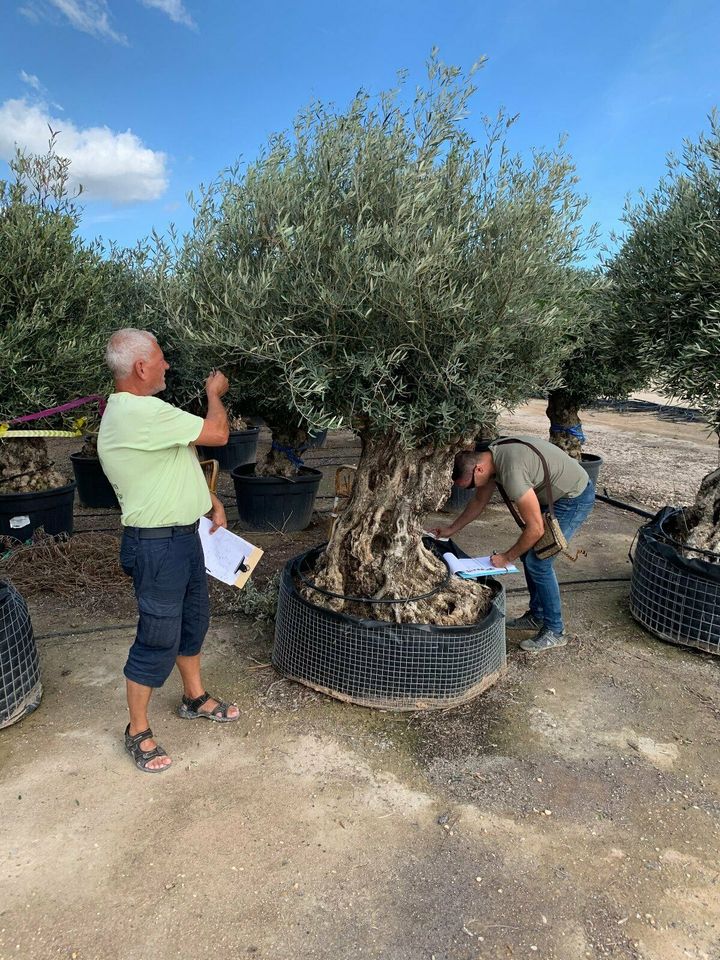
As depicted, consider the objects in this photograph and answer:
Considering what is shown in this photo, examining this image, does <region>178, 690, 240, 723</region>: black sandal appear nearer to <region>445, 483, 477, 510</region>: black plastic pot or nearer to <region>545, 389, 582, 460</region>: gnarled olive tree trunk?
<region>445, 483, 477, 510</region>: black plastic pot

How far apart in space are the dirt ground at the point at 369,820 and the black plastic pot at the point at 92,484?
4.37 metres

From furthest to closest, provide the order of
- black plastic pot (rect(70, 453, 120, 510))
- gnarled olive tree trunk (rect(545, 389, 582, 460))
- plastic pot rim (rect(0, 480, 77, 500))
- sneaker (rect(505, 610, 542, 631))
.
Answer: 1. gnarled olive tree trunk (rect(545, 389, 582, 460))
2. black plastic pot (rect(70, 453, 120, 510))
3. plastic pot rim (rect(0, 480, 77, 500))
4. sneaker (rect(505, 610, 542, 631))

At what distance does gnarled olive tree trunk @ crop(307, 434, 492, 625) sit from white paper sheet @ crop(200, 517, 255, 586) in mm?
689

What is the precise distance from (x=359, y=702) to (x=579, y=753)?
51.6 inches

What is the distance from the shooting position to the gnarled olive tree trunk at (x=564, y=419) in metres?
9.41

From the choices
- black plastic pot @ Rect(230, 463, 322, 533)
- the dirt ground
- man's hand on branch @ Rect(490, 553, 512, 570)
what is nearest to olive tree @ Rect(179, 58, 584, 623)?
man's hand on branch @ Rect(490, 553, 512, 570)

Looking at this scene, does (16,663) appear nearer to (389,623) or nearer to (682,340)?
(389,623)

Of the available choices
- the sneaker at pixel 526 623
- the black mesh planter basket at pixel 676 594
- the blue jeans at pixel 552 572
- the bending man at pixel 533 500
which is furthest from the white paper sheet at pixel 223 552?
the black mesh planter basket at pixel 676 594

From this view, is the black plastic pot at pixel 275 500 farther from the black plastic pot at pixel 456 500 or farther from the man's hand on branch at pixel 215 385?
the man's hand on branch at pixel 215 385

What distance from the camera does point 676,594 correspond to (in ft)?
15.5

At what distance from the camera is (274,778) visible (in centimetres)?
319

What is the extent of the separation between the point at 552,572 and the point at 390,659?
5.44 feet

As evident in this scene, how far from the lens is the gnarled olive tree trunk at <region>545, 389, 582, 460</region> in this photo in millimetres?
9406

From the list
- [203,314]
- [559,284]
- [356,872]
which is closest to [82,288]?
[203,314]
